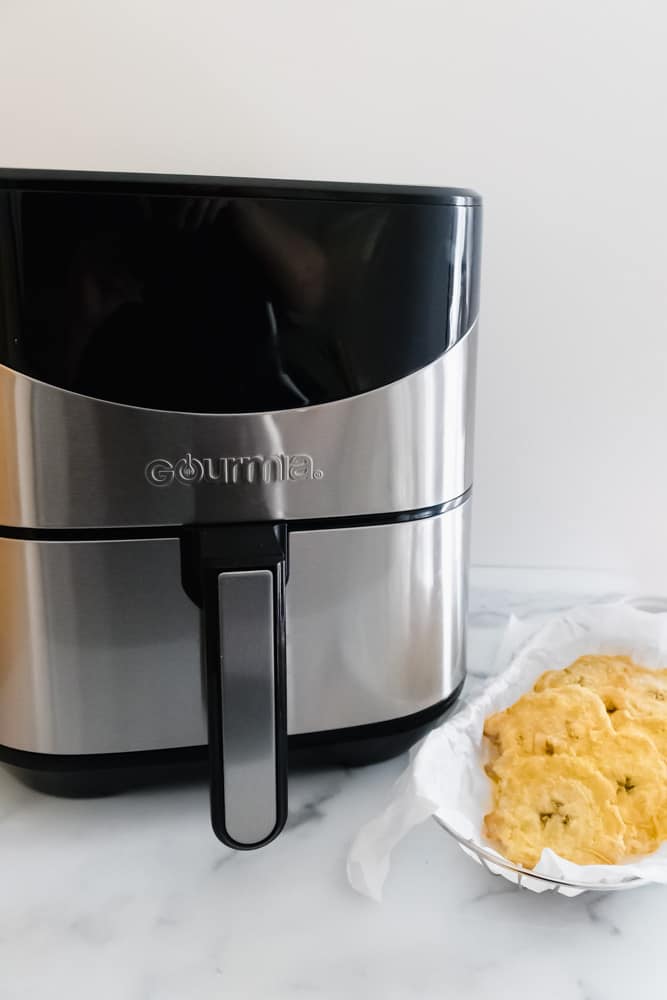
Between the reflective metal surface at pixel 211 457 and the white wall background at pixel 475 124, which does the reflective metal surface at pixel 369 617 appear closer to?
the reflective metal surface at pixel 211 457

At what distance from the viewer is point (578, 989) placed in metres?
0.38

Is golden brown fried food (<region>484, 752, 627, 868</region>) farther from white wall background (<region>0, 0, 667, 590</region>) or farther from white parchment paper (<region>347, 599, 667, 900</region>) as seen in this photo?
white wall background (<region>0, 0, 667, 590</region>)

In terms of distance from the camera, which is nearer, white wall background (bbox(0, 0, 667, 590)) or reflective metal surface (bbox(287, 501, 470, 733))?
reflective metal surface (bbox(287, 501, 470, 733))

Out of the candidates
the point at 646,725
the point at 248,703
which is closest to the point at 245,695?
the point at 248,703

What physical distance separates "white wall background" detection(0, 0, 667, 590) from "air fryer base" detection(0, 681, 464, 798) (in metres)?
0.30

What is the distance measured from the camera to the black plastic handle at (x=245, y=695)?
1.29 ft

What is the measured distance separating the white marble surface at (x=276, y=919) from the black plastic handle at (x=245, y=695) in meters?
0.05

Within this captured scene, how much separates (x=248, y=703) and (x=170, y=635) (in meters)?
0.07

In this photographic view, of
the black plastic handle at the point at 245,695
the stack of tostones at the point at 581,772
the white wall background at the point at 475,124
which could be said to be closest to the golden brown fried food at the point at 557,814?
the stack of tostones at the point at 581,772

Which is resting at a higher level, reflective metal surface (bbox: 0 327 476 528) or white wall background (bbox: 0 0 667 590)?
white wall background (bbox: 0 0 667 590)

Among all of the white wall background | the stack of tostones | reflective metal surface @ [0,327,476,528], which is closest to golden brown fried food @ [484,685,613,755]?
the stack of tostones

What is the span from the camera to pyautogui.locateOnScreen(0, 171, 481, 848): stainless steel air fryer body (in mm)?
385

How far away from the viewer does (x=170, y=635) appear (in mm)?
441

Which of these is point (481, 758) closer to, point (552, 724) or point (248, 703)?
point (552, 724)
